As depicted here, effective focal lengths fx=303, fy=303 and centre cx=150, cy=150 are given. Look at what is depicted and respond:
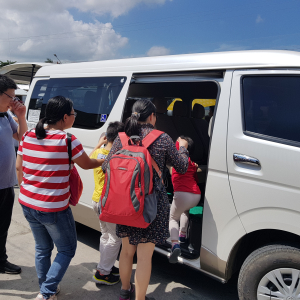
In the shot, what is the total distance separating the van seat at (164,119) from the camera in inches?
180

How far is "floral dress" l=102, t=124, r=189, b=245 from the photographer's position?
2305 millimetres

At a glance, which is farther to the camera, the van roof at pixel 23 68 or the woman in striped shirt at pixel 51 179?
the van roof at pixel 23 68

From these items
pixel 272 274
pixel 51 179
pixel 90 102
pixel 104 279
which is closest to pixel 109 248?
pixel 104 279

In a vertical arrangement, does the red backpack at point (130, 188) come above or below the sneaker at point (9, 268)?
above

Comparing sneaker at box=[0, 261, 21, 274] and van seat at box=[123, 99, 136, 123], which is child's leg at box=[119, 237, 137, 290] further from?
van seat at box=[123, 99, 136, 123]

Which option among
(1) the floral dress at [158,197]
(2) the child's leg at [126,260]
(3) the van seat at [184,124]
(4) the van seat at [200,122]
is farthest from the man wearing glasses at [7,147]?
(4) the van seat at [200,122]

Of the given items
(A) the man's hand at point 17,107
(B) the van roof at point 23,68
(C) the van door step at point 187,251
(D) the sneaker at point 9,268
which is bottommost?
(D) the sneaker at point 9,268

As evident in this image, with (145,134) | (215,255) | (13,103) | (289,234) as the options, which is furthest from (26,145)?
(289,234)

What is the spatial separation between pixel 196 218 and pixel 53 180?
5.13 ft

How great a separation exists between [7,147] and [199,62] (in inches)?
76.1

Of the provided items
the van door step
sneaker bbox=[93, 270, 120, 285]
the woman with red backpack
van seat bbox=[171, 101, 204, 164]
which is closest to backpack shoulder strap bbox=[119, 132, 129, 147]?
the woman with red backpack

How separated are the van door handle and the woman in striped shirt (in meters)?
1.11

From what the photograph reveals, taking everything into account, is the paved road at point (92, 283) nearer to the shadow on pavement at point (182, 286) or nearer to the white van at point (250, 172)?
the shadow on pavement at point (182, 286)

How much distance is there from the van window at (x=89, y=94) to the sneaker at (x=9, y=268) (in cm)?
168
